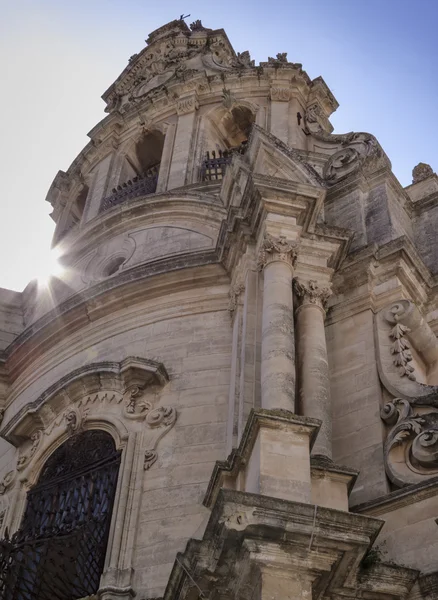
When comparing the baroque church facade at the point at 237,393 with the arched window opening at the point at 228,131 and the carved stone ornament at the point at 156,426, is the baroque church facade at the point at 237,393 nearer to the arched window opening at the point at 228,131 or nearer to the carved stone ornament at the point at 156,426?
the carved stone ornament at the point at 156,426

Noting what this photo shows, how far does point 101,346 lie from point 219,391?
8.87 ft

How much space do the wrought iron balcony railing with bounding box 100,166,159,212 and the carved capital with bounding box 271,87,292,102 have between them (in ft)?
10.0

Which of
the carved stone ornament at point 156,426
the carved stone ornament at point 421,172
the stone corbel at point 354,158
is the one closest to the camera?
the carved stone ornament at point 156,426

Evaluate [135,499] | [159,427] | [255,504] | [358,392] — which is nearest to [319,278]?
[358,392]

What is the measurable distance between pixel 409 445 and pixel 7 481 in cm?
595

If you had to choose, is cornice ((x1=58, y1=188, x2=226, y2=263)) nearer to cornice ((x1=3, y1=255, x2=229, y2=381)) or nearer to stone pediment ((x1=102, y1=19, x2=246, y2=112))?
cornice ((x1=3, y1=255, x2=229, y2=381))

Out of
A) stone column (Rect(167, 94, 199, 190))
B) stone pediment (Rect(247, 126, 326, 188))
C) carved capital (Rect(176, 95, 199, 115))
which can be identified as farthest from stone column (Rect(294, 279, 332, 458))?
carved capital (Rect(176, 95, 199, 115))

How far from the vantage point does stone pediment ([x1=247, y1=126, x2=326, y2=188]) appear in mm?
13312

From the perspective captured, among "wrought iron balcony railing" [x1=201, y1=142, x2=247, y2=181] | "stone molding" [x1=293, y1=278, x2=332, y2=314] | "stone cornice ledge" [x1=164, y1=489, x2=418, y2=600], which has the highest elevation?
"wrought iron balcony railing" [x1=201, y1=142, x2=247, y2=181]

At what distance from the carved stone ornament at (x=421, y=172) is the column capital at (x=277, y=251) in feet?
18.9

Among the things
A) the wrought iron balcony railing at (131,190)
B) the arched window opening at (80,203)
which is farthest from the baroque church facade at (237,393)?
the arched window opening at (80,203)

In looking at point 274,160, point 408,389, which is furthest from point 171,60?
point 408,389

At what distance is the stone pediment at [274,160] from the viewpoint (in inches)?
524

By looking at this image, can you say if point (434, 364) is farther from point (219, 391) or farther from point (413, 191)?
point (413, 191)
